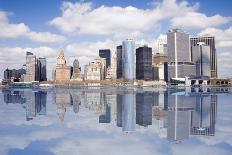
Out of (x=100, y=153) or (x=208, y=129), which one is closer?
(x=100, y=153)

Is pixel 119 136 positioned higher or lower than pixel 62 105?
higher

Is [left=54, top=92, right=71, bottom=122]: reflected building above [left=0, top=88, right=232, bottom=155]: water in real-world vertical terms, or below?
below

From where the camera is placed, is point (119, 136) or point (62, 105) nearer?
point (119, 136)

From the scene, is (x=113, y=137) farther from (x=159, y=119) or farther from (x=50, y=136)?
(x=159, y=119)

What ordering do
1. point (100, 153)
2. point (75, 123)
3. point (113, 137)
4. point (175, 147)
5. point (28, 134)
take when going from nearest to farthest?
point (100, 153) → point (175, 147) → point (113, 137) → point (28, 134) → point (75, 123)

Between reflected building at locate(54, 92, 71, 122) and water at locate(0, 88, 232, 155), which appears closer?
water at locate(0, 88, 232, 155)

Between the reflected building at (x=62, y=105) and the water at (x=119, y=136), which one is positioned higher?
the water at (x=119, y=136)

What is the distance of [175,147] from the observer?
2225 cm

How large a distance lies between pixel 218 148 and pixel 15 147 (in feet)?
43.2

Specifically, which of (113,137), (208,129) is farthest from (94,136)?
(208,129)

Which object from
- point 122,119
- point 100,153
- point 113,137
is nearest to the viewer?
point 100,153

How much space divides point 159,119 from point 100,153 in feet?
52.5

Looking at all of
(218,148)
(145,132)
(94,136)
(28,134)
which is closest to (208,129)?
(145,132)

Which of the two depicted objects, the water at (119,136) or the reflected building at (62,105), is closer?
the water at (119,136)
